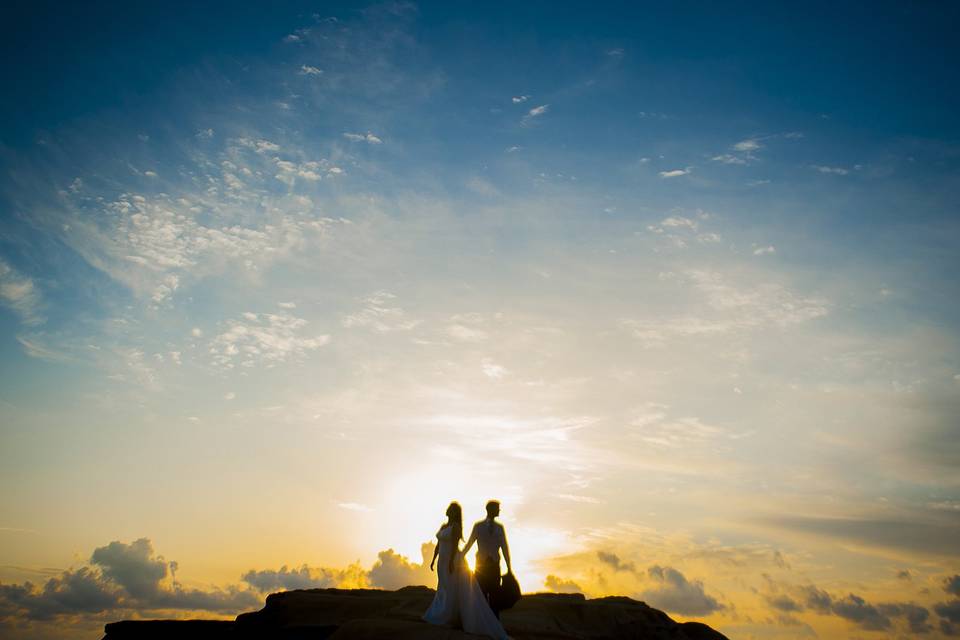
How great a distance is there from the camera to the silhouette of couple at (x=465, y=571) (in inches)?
596

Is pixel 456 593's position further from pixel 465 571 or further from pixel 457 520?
pixel 457 520

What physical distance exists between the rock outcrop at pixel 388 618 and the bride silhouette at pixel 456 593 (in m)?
1.21

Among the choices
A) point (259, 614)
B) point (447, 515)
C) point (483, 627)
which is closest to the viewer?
point (483, 627)

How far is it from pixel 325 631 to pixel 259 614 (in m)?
2.60

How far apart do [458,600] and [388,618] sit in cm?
225

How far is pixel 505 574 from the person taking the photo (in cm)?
1598

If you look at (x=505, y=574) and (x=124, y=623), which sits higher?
(x=505, y=574)

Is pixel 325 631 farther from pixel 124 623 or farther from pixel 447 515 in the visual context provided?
pixel 124 623

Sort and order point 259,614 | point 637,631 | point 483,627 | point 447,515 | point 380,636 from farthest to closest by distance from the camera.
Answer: point 637,631 < point 259,614 < point 447,515 < point 483,627 < point 380,636

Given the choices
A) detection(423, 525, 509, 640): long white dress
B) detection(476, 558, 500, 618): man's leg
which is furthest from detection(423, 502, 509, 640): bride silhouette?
detection(476, 558, 500, 618): man's leg

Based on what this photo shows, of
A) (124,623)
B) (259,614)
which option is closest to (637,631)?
(259,614)

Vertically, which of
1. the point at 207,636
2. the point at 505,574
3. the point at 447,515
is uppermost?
the point at 447,515

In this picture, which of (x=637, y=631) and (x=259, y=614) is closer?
(x=259, y=614)

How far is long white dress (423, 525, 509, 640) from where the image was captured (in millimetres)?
14867
